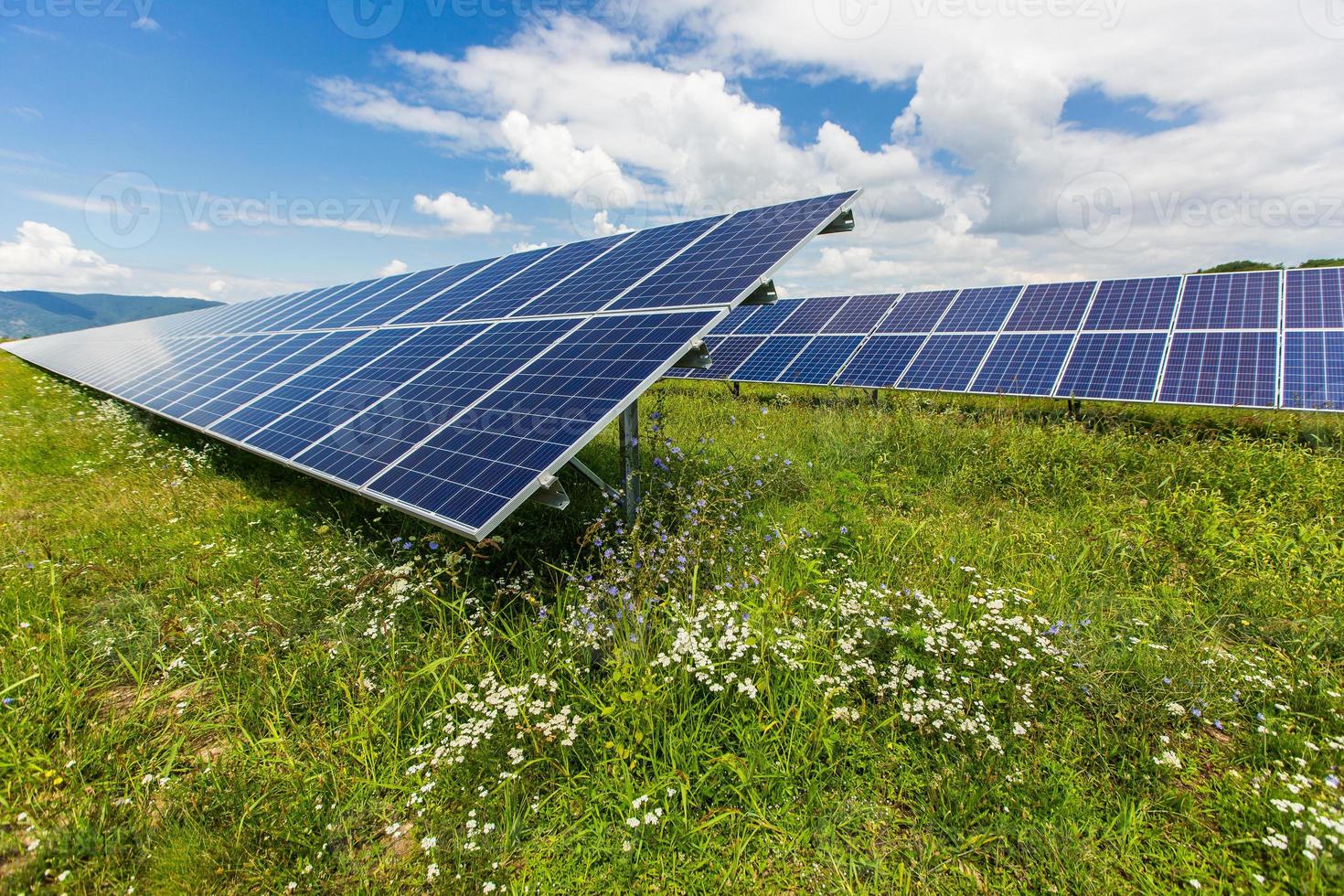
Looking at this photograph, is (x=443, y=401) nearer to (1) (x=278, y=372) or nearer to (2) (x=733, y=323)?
(1) (x=278, y=372)

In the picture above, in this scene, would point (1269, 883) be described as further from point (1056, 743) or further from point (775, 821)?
point (775, 821)

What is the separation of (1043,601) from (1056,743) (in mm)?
1641

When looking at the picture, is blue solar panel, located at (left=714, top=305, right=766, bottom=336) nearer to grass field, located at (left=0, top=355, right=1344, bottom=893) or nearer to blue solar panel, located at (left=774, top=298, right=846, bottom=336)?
blue solar panel, located at (left=774, top=298, right=846, bottom=336)

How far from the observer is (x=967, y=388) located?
41.3ft

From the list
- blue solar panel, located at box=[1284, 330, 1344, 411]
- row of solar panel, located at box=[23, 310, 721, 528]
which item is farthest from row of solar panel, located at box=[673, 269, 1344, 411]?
row of solar panel, located at box=[23, 310, 721, 528]

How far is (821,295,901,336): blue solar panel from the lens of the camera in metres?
18.3

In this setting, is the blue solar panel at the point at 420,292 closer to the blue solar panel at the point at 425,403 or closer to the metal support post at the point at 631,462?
the blue solar panel at the point at 425,403

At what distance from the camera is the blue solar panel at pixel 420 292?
1203 centimetres

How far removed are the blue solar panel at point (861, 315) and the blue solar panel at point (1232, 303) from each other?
24.6 feet

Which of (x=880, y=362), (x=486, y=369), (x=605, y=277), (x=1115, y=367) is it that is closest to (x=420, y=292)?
(x=605, y=277)

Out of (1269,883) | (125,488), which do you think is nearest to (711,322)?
(1269,883)

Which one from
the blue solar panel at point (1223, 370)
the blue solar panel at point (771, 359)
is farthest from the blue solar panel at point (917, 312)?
the blue solar panel at point (1223, 370)

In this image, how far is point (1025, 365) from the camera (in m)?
12.8

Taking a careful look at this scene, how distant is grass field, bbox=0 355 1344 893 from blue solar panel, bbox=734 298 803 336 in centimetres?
1494
